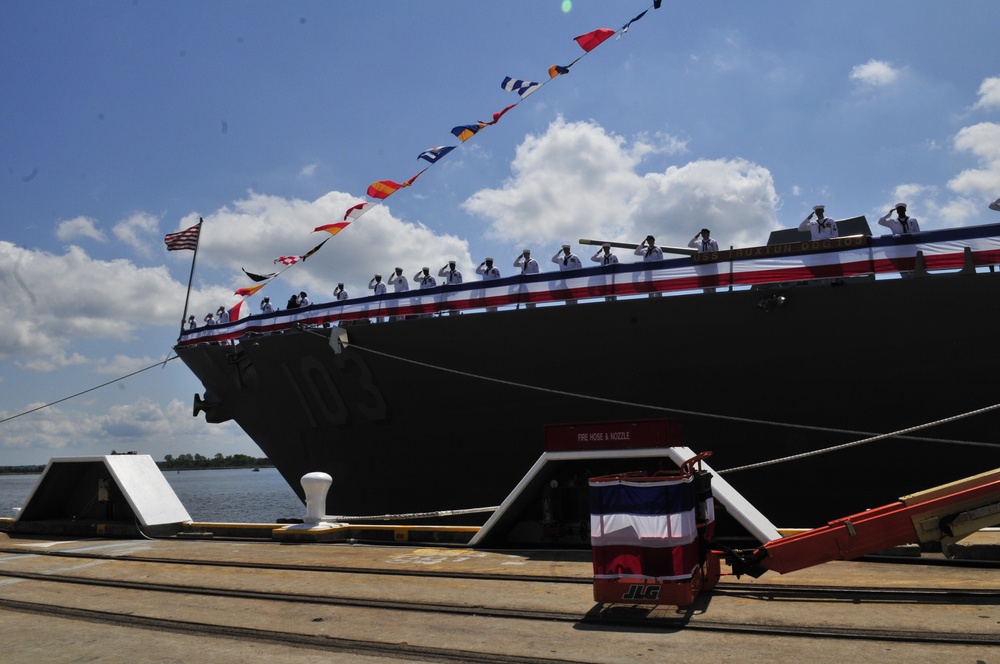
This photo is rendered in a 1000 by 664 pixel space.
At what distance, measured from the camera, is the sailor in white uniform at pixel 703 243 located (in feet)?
41.1

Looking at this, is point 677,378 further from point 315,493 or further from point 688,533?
point 688,533

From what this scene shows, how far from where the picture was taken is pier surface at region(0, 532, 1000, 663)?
4.92 meters

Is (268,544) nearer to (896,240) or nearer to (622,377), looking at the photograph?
(622,377)

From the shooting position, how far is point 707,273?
470 inches

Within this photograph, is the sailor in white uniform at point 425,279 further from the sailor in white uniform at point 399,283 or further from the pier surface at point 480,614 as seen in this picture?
the pier surface at point 480,614

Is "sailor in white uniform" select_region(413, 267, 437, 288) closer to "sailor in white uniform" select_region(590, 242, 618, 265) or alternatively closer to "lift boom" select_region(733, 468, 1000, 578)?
"sailor in white uniform" select_region(590, 242, 618, 265)

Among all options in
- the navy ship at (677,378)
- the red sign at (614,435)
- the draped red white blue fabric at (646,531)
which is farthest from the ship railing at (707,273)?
the draped red white blue fabric at (646,531)

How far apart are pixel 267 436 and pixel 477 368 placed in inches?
250

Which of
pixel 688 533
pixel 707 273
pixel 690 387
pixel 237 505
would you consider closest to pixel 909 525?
pixel 688 533

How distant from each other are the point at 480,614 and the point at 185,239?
1612 centimetres

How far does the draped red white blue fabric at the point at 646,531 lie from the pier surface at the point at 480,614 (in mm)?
359

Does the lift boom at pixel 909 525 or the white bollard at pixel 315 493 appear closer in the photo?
the lift boom at pixel 909 525

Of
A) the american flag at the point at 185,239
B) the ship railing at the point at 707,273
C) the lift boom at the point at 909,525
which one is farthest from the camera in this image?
the american flag at the point at 185,239

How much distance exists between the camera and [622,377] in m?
12.4
